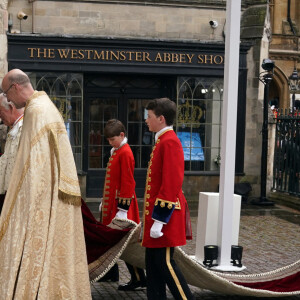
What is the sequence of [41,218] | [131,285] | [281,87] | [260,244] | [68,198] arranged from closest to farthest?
[41,218] < [68,198] < [131,285] < [260,244] < [281,87]

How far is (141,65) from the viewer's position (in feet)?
48.8

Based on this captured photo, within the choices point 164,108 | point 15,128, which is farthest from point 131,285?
point 164,108

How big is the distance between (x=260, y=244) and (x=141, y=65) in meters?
5.62

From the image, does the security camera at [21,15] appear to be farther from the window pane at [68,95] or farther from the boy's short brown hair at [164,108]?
the boy's short brown hair at [164,108]

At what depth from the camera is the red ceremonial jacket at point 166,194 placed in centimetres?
582

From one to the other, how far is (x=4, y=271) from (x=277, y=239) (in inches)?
256

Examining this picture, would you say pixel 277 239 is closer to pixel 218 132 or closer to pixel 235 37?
pixel 235 37

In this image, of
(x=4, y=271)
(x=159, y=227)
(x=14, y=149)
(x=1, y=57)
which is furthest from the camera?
(x=1, y=57)

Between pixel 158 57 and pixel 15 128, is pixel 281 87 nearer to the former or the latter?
pixel 158 57

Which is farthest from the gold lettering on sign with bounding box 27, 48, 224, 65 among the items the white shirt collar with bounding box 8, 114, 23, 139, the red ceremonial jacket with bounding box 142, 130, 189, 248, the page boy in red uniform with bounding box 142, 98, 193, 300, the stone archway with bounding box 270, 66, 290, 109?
the stone archway with bounding box 270, 66, 290, 109

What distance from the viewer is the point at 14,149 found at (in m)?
6.48

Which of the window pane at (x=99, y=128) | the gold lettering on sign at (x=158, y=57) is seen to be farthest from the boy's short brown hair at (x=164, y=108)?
the window pane at (x=99, y=128)

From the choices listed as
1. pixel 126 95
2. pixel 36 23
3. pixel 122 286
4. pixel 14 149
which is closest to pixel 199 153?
pixel 126 95

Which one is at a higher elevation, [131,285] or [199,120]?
[199,120]
